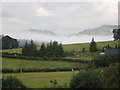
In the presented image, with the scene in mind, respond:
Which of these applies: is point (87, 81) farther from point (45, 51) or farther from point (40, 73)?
point (45, 51)

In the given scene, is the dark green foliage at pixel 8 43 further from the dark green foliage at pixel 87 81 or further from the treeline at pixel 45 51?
the dark green foliage at pixel 87 81

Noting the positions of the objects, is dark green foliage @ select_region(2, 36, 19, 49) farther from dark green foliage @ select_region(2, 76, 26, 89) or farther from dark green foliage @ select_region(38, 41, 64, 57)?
dark green foliage @ select_region(2, 76, 26, 89)

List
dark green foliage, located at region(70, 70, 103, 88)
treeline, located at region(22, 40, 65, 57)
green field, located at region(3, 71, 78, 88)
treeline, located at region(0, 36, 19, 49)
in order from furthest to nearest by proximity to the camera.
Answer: treeline, located at region(0, 36, 19, 49) → treeline, located at region(22, 40, 65, 57) → green field, located at region(3, 71, 78, 88) → dark green foliage, located at region(70, 70, 103, 88)

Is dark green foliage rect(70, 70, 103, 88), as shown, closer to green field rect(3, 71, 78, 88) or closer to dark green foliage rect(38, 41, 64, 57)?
green field rect(3, 71, 78, 88)

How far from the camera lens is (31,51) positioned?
82.9m

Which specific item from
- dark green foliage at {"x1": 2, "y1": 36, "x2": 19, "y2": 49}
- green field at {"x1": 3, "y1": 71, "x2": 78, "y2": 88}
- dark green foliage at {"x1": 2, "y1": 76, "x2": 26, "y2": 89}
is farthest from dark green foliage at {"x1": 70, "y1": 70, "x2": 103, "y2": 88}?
dark green foliage at {"x1": 2, "y1": 36, "x2": 19, "y2": 49}

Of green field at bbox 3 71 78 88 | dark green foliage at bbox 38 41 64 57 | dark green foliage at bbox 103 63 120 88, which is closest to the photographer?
dark green foliage at bbox 103 63 120 88

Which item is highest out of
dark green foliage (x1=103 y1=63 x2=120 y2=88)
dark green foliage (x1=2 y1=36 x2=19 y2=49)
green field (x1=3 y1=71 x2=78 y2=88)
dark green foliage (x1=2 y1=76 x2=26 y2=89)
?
dark green foliage (x1=2 y1=36 x2=19 y2=49)

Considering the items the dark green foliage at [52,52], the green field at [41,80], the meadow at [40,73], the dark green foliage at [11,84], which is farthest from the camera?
the dark green foliage at [52,52]

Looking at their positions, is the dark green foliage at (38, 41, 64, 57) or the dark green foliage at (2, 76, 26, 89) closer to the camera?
the dark green foliage at (2, 76, 26, 89)

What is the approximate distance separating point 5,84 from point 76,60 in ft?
149

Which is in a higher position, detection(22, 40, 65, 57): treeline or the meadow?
detection(22, 40, 65, 57): treeline

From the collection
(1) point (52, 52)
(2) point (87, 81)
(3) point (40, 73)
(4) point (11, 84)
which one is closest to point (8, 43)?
(1) point (52, 52)

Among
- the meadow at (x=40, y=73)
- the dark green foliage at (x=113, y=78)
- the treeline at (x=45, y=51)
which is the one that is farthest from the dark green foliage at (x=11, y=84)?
→ the treeline at (x=45, y=51)
